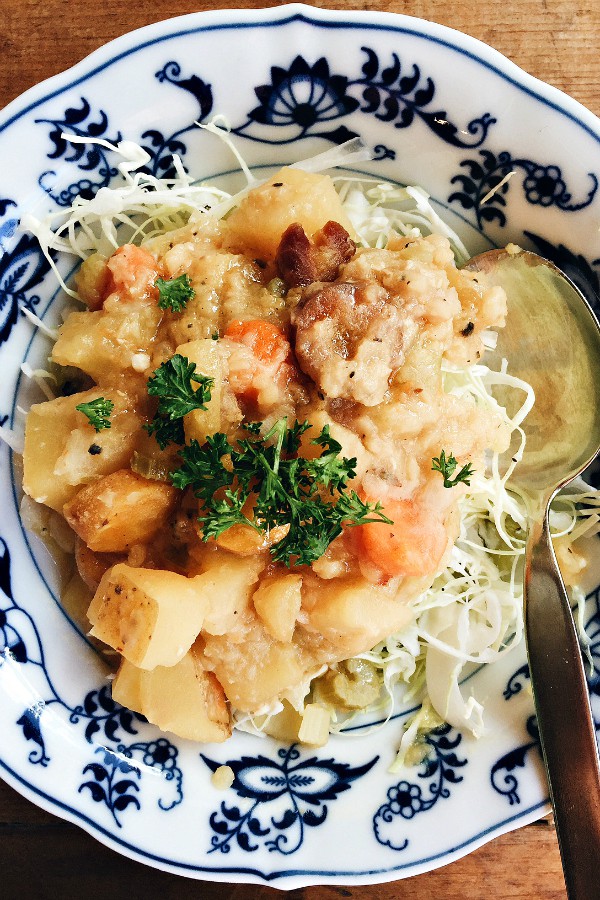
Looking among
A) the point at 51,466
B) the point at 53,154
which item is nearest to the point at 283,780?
the point at 51,466

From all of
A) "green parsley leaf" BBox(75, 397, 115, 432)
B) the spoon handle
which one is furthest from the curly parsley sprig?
the spoon handle

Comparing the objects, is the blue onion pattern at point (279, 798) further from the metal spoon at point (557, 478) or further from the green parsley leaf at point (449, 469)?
the green parsley leaf at point (449, 469)

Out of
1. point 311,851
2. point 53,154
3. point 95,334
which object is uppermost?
point 53,154

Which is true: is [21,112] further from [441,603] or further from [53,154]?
[441,603]

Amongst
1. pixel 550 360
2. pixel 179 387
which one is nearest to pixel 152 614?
pixel 179 387

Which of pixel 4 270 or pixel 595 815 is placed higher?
pixel 4 270

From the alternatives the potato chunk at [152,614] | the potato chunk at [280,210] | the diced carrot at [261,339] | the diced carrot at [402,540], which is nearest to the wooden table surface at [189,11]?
the potato chunk at [280,210]
